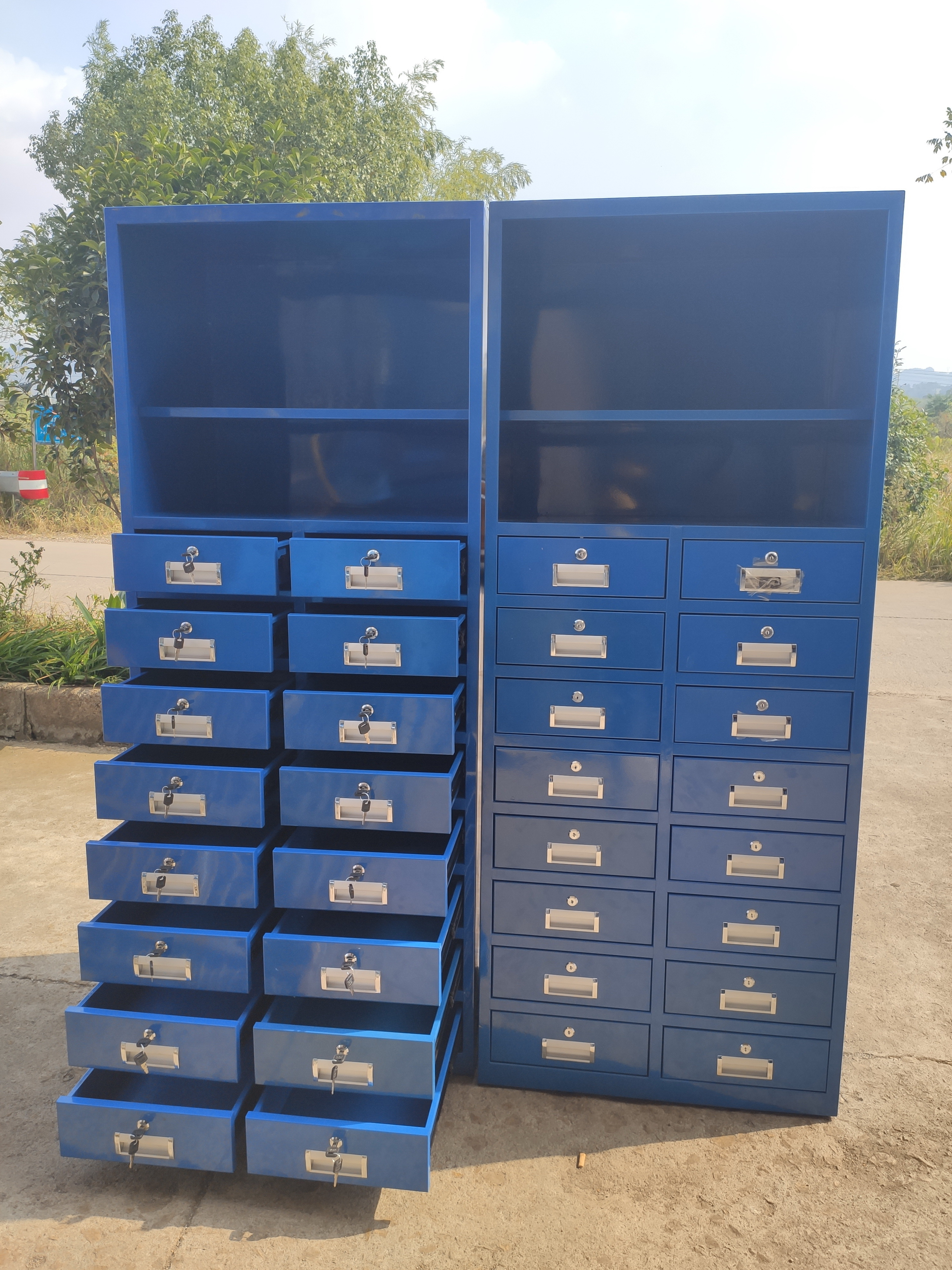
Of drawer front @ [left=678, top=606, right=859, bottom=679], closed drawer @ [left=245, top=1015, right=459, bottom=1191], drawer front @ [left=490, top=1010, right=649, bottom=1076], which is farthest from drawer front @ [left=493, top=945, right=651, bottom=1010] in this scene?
drawer front @ [left=678, top=606, right=859, bottom=679]

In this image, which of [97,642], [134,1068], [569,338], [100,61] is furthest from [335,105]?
[134,1068]

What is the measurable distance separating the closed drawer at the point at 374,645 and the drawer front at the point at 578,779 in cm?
34

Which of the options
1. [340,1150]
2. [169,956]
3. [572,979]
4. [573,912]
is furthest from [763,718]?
[169,956]

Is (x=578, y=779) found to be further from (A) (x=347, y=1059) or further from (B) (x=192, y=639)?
(B) (x=192, y=639)

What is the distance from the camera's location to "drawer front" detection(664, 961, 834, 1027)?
87.2 inches

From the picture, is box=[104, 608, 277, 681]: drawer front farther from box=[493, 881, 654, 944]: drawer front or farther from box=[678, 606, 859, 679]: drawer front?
box=[678, 606, 859, 679]: drawer front

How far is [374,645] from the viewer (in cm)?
202

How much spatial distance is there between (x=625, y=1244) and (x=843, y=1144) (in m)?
0.64

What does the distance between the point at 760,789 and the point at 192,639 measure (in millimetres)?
1363

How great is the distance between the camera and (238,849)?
2.01m

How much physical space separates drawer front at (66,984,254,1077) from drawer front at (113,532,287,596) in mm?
938

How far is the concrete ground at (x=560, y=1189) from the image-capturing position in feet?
6.05

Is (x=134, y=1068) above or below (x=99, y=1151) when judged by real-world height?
above

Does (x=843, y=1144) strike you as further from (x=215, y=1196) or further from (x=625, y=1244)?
(x=215, y=1196)
